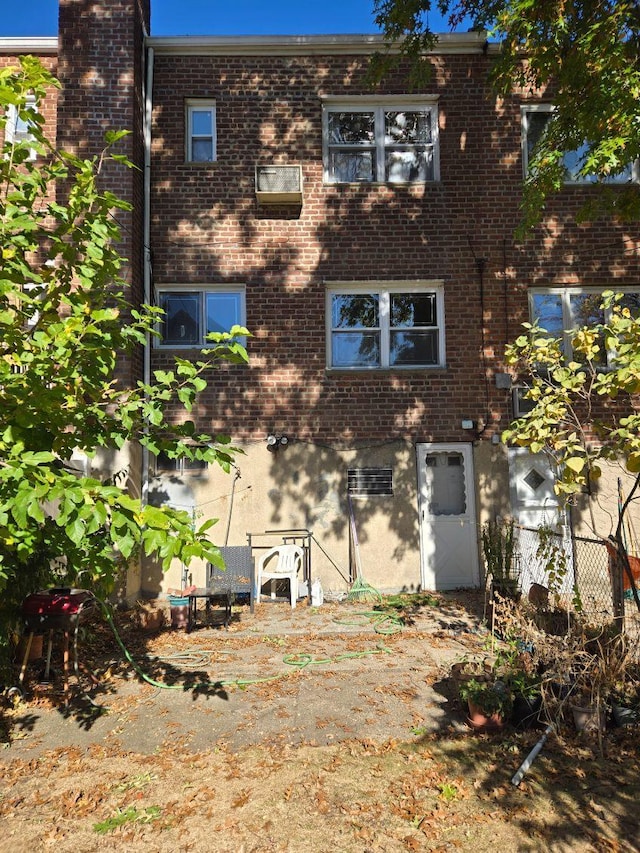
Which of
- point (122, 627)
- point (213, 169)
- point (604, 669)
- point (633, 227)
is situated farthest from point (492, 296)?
point (122, 627)

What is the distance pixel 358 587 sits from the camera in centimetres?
955

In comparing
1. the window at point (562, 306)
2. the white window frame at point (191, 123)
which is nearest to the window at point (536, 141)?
the window at point (562, 306)

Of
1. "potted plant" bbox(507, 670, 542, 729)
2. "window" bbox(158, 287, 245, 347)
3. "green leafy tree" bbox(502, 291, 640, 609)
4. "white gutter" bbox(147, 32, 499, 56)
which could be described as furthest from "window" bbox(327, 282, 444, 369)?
"potted plant" bbox(507, 670, 542, 729)

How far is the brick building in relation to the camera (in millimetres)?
9906

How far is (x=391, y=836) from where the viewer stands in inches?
134

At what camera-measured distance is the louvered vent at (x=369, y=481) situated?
10.0m

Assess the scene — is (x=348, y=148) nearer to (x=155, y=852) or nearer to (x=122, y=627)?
(x=122, y=627)

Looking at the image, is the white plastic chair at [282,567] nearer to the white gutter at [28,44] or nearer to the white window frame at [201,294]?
the white window frame at [201,294]

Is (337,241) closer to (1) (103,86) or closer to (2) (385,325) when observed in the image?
(2) (385,325)

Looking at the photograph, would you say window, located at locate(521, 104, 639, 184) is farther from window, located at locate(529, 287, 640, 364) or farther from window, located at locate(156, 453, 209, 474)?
window, located at locate(156, 453, 209, 474)

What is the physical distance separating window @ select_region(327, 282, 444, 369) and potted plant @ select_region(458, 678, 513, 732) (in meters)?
6.51

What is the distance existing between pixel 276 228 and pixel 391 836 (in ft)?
30.1

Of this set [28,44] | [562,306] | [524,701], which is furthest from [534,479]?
[28,44]

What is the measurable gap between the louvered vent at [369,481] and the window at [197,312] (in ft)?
11.0
